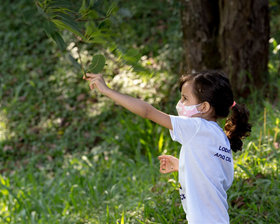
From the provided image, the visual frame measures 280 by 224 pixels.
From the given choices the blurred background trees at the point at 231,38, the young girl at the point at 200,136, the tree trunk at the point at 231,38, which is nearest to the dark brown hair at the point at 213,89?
the young girl at the point at 200,136

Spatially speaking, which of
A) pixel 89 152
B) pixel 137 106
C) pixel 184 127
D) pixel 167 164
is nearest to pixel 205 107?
pixel 184 127

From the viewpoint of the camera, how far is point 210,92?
6.53 ft

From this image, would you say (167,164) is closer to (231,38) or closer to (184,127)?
(184,127)

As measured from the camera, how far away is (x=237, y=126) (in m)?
2.30

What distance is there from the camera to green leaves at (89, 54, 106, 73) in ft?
5.91

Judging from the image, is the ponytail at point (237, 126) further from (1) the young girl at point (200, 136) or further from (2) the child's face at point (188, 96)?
(2) the child's face at point (188, 96)

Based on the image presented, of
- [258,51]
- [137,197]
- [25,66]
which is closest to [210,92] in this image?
[137,197]

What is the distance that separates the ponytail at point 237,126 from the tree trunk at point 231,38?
6.45ft

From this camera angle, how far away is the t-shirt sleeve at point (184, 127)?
5.98 ft

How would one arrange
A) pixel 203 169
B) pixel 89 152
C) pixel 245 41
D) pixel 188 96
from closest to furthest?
pixel 203 169, pixel 188 96, pixel 245 41, pixel 89 152

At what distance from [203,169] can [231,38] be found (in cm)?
287

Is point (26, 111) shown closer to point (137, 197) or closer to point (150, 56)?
point (150, 56)

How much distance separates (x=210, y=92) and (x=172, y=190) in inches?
52.3

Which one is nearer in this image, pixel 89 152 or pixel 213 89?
pixel 213 89
